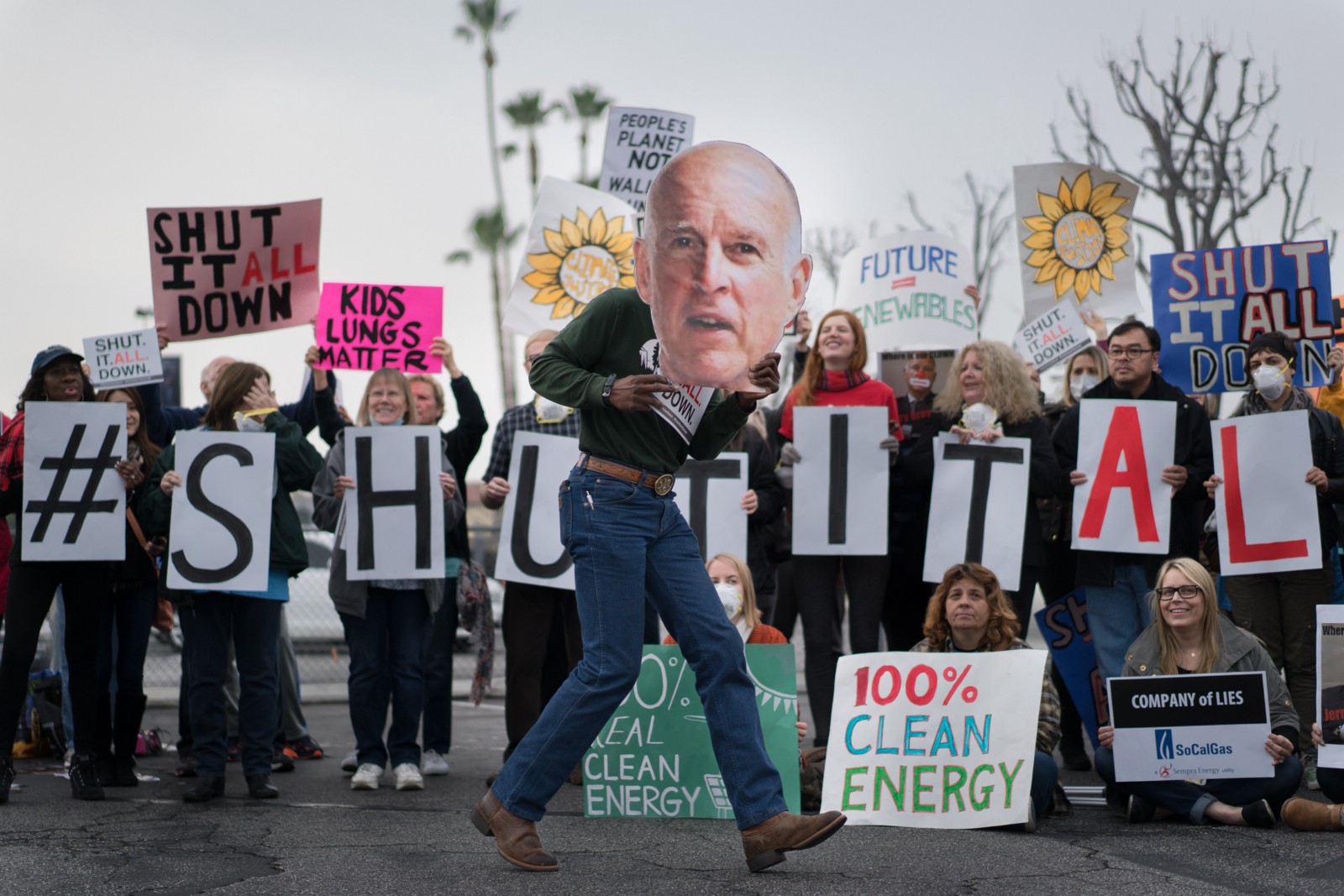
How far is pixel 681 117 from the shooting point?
977 cm

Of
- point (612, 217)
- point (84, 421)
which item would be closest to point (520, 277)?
point (612, 217)

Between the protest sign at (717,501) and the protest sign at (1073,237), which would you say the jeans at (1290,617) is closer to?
the protest sign at (717,501)

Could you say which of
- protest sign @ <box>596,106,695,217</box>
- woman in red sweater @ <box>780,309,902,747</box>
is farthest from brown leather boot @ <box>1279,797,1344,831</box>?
protest sign @ <box>596,106,695,217</box>

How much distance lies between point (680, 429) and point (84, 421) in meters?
3.45

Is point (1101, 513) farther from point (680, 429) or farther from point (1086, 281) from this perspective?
point (680, 429)

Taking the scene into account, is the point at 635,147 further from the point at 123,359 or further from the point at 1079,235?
the point at 123,359

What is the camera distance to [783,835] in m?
4.35

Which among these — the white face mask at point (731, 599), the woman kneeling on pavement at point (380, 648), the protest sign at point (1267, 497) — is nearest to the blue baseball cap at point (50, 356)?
the woman kneeling on pavement at point (380, 648)

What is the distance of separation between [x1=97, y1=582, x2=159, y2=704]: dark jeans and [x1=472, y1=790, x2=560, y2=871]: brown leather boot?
3.03 m

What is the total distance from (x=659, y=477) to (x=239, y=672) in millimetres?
2982

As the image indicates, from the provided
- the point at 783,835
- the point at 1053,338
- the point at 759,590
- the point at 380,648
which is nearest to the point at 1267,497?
the point at 1053,338

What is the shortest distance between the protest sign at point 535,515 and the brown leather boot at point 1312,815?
326 centimetres

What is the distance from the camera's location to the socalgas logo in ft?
18.9

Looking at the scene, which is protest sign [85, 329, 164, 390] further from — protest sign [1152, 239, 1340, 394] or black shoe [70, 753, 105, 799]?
protest sign [1152, 239, 1340, 394]
